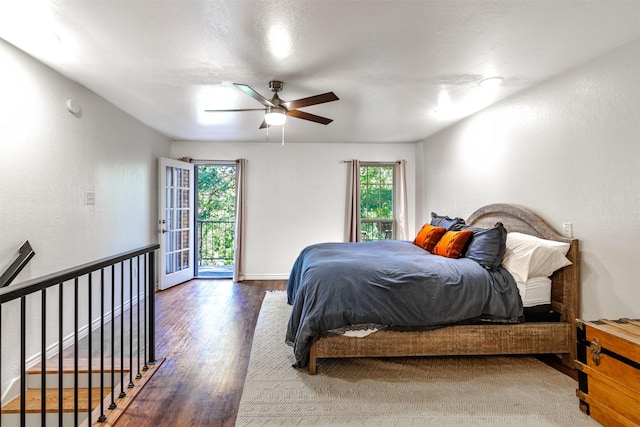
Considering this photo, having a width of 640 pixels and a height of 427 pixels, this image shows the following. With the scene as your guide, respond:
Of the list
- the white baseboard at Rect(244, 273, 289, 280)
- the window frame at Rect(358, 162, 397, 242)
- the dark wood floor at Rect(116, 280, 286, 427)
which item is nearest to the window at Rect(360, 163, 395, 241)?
the window frame at Rect(358, 162, 397, 242)

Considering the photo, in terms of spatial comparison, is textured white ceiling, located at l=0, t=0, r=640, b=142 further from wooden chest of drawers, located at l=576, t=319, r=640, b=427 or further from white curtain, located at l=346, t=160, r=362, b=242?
white curtain, located at l=346, t=160, r=362, b=242

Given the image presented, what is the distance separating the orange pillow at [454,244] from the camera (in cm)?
301

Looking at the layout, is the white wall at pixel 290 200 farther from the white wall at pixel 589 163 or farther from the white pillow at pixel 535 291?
the white pillow at pixel 535 291

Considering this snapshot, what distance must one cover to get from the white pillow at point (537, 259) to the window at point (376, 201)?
3.07m

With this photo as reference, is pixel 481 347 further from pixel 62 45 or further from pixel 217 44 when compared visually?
pixel 62 45

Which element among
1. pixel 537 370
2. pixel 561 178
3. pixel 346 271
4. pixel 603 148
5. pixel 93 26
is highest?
pixel 93 26

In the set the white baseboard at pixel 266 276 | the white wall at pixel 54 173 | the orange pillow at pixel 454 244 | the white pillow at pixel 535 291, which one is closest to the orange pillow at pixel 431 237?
the orange pillow at pixel 454 244

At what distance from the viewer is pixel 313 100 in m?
2.75

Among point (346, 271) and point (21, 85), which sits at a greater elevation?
point (21, 85)

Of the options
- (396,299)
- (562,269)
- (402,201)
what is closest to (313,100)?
(396,299)

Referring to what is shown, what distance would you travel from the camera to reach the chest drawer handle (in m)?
1.94

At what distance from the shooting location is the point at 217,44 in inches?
88.8

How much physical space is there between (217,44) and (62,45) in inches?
41.6

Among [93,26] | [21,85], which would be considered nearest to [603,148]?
[93,26]
